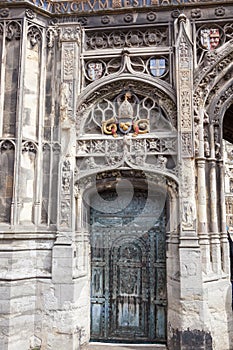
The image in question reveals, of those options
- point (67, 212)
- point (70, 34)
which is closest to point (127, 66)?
point (70, 34)

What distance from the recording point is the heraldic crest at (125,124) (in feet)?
24.2

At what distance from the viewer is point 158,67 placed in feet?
24.9

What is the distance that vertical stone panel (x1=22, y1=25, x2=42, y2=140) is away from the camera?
7241 millimetres

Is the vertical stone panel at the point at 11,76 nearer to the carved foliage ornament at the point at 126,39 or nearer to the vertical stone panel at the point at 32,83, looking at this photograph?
the vertical stone panel at the point at 32,83

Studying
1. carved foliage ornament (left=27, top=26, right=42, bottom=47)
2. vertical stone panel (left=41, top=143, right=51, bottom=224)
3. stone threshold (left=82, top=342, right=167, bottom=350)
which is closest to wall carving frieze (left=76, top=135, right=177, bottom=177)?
vertical stone panel (left=41, top=143, right=51, bottom=224)

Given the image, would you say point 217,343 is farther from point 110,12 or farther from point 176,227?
point 110,12

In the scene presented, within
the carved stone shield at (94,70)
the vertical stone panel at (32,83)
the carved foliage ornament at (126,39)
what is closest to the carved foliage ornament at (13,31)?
the vertical stone panel at (32,83)

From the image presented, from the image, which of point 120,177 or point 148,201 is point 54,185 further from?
point 148,201

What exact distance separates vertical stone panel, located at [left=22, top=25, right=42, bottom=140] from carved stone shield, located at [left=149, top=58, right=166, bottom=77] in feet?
8.40

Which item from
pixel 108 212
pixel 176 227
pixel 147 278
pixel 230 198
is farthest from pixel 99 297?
pixel 230 198

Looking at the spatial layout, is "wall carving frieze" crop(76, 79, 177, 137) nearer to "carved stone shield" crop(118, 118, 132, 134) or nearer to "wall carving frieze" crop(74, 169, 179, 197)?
"carved stone shield" crop(118, 118, 132, 134)

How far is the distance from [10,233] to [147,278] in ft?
→ 10.1

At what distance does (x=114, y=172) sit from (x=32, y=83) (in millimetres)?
2687

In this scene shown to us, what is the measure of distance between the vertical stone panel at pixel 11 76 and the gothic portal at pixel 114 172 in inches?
0.9
